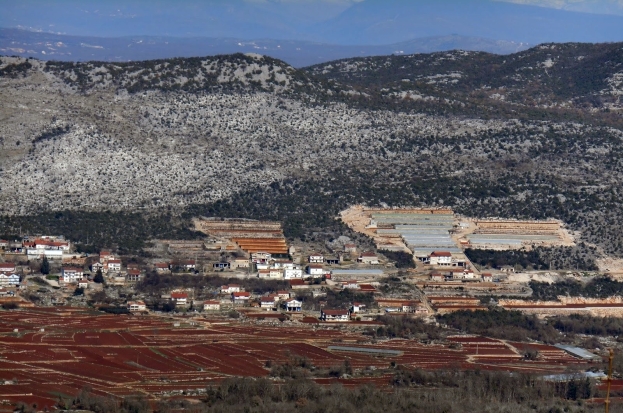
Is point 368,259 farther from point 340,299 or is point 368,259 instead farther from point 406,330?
point 406,330

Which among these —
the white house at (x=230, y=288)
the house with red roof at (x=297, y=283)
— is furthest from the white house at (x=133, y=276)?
the house with red roof at (x=297, y=283)

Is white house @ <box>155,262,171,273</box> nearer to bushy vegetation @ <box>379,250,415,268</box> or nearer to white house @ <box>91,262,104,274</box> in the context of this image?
white house @ <box>91,262,104,274</box>

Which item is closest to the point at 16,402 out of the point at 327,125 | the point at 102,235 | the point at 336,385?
the point at 336,385

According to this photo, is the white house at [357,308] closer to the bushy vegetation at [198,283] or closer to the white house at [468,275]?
the bushy vegetation at [198,283]

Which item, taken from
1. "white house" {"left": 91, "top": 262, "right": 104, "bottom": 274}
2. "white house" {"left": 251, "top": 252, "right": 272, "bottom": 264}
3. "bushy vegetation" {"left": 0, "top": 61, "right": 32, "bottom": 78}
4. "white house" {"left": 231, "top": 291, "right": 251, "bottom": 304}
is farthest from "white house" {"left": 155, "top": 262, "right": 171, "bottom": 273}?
"bushy vegetation" {"left": 0, "top": 61, "right": 32, "bottom": 78}

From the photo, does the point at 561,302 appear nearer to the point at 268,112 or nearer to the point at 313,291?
the point at 313,291

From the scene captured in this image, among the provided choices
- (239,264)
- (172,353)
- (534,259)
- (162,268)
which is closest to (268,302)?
(239,264)
